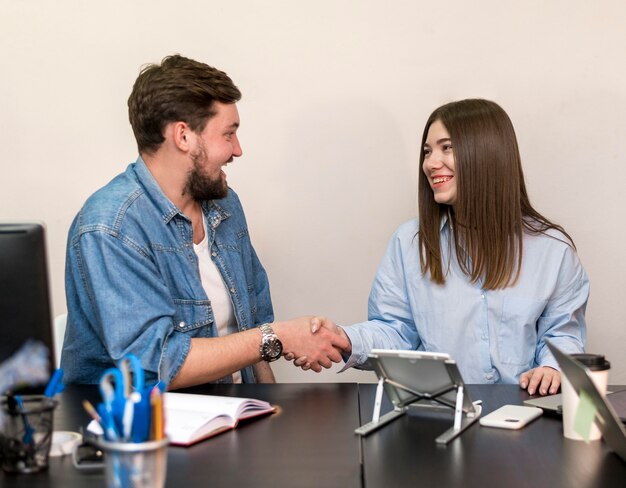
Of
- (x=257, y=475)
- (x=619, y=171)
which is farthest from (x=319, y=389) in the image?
(x=619, y=171)

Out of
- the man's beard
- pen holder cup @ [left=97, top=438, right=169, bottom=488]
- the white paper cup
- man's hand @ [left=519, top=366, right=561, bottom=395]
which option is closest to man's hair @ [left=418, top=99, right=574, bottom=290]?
man's hand @ [left=519, top=366, right=561, bottom=395]

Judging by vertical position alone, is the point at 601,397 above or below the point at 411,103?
below

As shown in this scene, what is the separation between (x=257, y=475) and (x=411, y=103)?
1.80m

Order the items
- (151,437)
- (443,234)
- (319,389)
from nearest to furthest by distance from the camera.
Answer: (151,437), (319,389), (443,234)

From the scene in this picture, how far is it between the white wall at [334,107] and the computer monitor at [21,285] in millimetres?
1649

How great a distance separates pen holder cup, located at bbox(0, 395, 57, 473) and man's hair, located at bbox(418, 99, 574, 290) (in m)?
1.27

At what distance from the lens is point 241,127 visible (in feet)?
9.28

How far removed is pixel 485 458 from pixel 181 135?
1.30 meters

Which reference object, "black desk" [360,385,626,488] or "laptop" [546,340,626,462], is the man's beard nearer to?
"black desk" [360,385,626,488]

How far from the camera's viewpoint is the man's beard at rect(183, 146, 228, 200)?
2.23 m

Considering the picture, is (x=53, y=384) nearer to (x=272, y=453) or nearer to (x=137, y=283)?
(x=272, y=453)

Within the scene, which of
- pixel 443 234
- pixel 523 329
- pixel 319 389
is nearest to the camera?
pixel 319 389

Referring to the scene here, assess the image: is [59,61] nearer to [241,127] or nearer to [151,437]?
[241,127]

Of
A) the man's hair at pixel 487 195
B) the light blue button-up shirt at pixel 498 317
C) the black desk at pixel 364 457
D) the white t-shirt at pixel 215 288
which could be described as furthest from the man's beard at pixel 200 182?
the black desk at pixel 364 457
